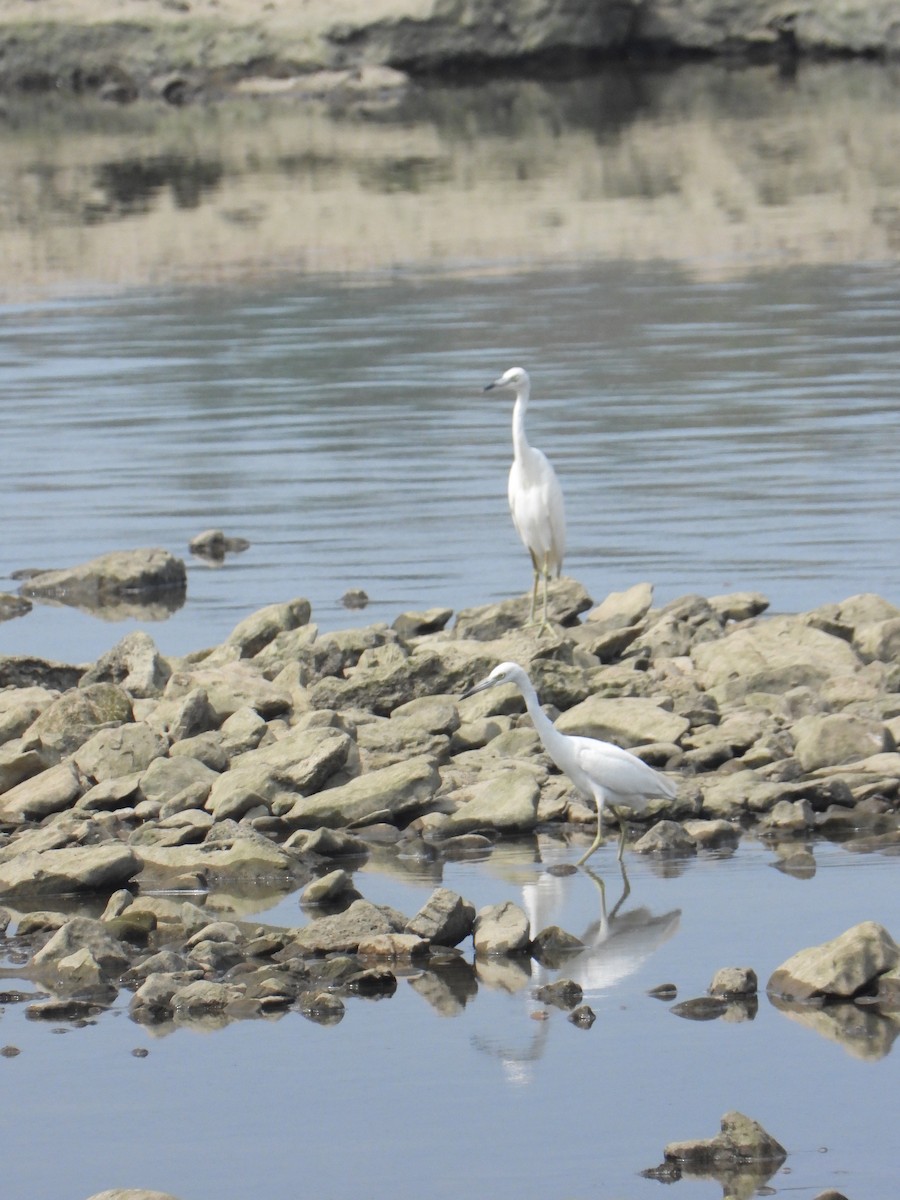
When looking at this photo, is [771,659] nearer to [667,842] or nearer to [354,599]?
[667,842]

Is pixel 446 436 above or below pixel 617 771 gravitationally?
below

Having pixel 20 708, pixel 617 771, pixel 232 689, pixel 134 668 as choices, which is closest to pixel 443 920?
pixel 617 771

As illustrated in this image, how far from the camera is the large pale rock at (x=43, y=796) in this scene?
38.5 ft

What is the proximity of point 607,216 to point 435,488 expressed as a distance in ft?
62.2

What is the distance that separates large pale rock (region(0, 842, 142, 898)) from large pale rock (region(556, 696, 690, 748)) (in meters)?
2.73

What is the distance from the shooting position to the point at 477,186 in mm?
42188

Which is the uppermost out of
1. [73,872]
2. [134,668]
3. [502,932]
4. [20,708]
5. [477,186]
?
[502,932]

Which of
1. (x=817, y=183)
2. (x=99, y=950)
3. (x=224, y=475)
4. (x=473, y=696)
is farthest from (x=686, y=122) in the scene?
(x=99, y=950)

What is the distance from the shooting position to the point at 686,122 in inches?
2009

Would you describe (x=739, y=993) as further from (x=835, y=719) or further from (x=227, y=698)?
(x=227, y=698)

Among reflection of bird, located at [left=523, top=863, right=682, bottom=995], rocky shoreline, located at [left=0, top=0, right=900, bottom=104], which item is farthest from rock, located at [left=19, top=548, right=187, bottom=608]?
rocky shoreline, located at [left=0, top=0, right=900, bottom=104]

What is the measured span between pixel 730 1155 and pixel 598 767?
11.5 ft

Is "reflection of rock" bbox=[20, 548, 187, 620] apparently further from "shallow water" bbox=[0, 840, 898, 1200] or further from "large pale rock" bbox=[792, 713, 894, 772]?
"shallow water" bbox=[0, 840, 898, 1200]

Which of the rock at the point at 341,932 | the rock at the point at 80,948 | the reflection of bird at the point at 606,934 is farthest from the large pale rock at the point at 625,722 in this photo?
the rock at the point at 80,948
